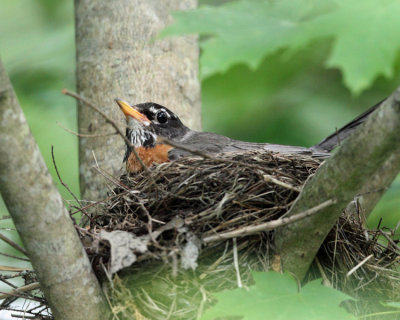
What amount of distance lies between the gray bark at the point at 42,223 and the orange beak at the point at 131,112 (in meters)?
1.95

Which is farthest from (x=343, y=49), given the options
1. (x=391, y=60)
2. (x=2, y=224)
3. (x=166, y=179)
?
(x=2, y=224)

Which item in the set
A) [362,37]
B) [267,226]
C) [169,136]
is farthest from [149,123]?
[362,37]

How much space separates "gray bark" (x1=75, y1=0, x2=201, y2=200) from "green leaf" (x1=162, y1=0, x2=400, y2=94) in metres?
2.72

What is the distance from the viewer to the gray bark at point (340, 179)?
2.69 metres

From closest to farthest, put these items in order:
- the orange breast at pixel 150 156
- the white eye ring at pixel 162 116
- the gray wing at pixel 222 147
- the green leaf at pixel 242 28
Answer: the green leaf at pixel 242 28
the gray wing at pixel 222 147
the orange breast at pixel 150 156
the white eye ring at pixel 162 116

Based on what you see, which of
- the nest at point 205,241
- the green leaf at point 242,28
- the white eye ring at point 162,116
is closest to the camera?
the green leaf at point 242,28

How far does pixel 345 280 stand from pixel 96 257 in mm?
1626

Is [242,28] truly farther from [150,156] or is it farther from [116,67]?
[150,156]

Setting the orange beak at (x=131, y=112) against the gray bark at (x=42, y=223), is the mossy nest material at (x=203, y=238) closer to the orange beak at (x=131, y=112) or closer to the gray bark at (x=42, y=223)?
the gray bark at (x=42, y=223)

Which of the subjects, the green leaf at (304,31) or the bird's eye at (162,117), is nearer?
the green leaf at (304,31)

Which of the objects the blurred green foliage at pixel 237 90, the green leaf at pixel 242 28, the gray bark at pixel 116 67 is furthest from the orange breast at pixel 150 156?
the green leaf at pixel 242 28

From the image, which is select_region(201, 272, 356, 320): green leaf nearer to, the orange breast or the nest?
the nest

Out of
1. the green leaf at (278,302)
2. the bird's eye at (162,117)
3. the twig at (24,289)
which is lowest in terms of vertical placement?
the twig at (24,289)

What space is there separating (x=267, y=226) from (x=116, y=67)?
242cm
